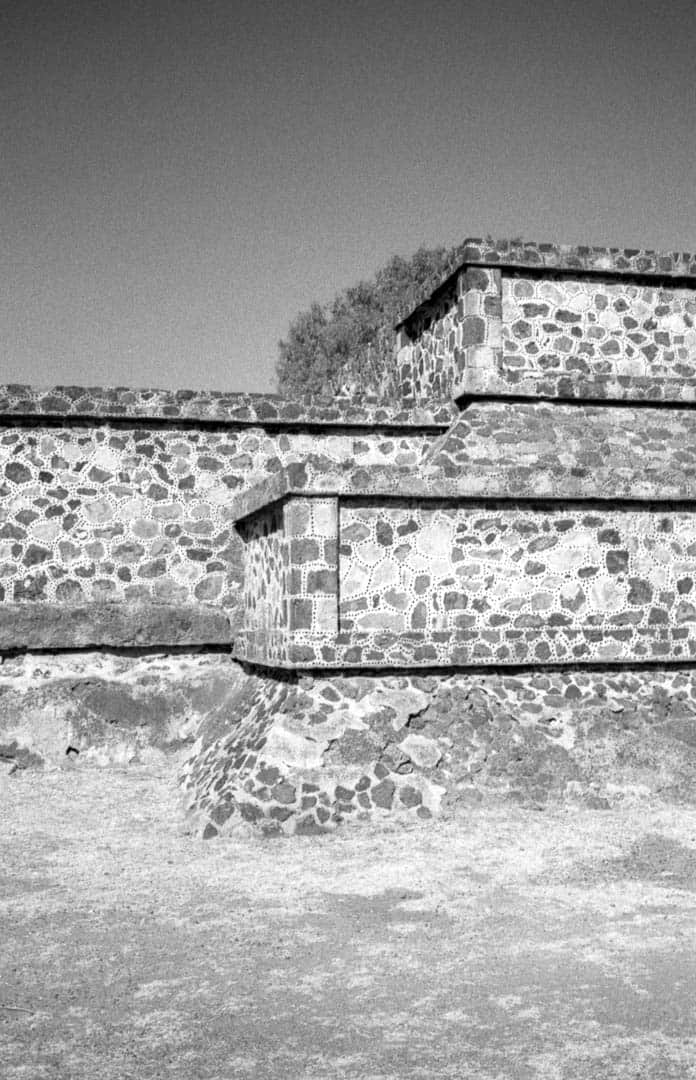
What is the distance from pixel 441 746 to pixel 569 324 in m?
4.84

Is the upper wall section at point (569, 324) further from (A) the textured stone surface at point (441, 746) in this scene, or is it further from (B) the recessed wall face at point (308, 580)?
(A) the textured stone surface at point (441, 746)

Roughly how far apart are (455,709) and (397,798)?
957 millimetres

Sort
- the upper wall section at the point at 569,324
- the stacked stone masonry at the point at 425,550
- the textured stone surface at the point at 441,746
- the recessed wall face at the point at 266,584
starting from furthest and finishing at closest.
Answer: the upper wall section at the point at 569,324, the recessed wall face at the point at 266,584, the stacked stone masonry at the point at 425,550, the textured stone surface at the point at 441,746

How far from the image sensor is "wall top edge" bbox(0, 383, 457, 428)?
35.7ft

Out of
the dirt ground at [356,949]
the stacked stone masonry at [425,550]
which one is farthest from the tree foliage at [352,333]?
the dirt ground at [356,949]

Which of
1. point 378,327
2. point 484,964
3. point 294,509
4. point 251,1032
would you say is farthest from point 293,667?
point 378,327

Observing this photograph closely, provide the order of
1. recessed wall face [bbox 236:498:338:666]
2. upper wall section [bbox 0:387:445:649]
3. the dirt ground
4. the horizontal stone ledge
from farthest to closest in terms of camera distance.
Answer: upper wall section [bbox 0:387:445:649], the horizontal stone ledge, recessed wall face [bbox 236:498:338:666], the dirt ground

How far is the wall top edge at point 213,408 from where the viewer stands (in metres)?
10.9

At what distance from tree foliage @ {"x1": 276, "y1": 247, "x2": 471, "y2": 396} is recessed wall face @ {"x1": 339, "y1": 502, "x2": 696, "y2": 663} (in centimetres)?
2154

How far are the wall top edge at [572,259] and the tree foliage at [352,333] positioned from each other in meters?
19.1

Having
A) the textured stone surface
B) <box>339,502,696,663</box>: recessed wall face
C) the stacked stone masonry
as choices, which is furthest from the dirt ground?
<box>339,502,696,663</box>: recessed wall face

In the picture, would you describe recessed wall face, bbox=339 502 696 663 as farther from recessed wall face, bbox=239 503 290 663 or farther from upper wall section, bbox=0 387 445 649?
upper wall section, bbox=0 387 445 649

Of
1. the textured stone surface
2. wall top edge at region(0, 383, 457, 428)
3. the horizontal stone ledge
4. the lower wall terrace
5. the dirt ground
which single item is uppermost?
wall top edge at region(0, 383, 457, 428)

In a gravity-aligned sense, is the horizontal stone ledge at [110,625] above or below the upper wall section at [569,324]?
below
